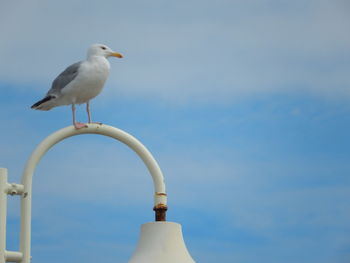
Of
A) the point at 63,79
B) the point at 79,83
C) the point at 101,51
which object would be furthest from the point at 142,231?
the point at 101,51

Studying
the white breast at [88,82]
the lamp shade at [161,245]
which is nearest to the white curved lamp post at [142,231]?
the lamp shade at [161,245]

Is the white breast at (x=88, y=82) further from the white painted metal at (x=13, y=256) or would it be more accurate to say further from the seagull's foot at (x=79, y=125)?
the white painted metal at (x=13, y=256)

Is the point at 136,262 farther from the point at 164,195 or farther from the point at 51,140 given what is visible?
the point at 51,140

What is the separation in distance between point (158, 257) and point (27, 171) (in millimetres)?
1377

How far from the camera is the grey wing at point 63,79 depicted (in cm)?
750

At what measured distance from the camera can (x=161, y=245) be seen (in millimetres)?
5570

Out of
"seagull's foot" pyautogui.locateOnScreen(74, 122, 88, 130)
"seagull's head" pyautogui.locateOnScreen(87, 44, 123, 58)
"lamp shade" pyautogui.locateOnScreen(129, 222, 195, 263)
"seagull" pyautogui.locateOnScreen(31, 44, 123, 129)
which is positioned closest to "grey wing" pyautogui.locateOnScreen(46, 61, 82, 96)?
"seagull" pyautogui.locateOnScreen(31, 44, 123, 129)

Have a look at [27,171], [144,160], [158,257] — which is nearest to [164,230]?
[158,257]

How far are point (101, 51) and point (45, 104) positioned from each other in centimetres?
93

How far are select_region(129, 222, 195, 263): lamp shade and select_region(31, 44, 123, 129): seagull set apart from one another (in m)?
2.17

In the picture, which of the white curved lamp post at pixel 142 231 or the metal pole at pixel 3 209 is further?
the white curved lamp post at pixel 142 231

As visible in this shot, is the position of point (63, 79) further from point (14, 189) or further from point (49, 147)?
point (14, 189)

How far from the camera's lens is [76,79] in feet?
24.6

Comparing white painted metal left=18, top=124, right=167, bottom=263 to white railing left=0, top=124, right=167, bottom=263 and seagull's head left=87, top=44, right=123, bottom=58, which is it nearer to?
white railing left=0, top=124, right=167, bottom=263
